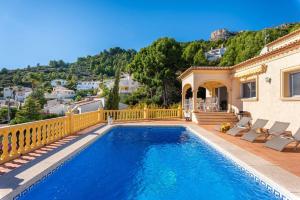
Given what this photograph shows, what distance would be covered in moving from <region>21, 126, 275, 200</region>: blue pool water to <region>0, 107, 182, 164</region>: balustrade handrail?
1536 mm

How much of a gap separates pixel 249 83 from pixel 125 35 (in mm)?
20816

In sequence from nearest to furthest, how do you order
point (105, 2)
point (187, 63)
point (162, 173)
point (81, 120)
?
point (162, 173)
point (81, 120)
point (105, 2)
point (187, 63)

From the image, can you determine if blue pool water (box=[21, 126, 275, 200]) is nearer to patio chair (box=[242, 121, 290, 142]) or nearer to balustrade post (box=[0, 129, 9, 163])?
balustrade post (box=[0, 129, 9, 163])

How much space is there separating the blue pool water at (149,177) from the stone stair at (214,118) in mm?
7188

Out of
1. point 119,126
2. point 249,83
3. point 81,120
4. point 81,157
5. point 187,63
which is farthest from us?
point 187,63

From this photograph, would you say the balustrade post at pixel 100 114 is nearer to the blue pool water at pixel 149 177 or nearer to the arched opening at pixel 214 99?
the arched opening at pixel 214 99

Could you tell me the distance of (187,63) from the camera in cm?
3444

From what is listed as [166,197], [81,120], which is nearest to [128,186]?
[166,197]

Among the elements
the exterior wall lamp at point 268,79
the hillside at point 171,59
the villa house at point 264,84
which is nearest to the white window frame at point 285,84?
the villa house at point 264,84

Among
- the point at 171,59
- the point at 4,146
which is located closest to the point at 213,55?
the point at 171,59

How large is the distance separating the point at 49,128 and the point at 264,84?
33.5 feet

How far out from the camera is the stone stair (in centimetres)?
1881

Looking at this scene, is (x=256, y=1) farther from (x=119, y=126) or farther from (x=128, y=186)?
(x=128, y=186)

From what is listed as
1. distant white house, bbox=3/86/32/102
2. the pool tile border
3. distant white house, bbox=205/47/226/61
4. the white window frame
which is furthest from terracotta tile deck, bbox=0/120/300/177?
distant white house, bbox=3/86/32/102
